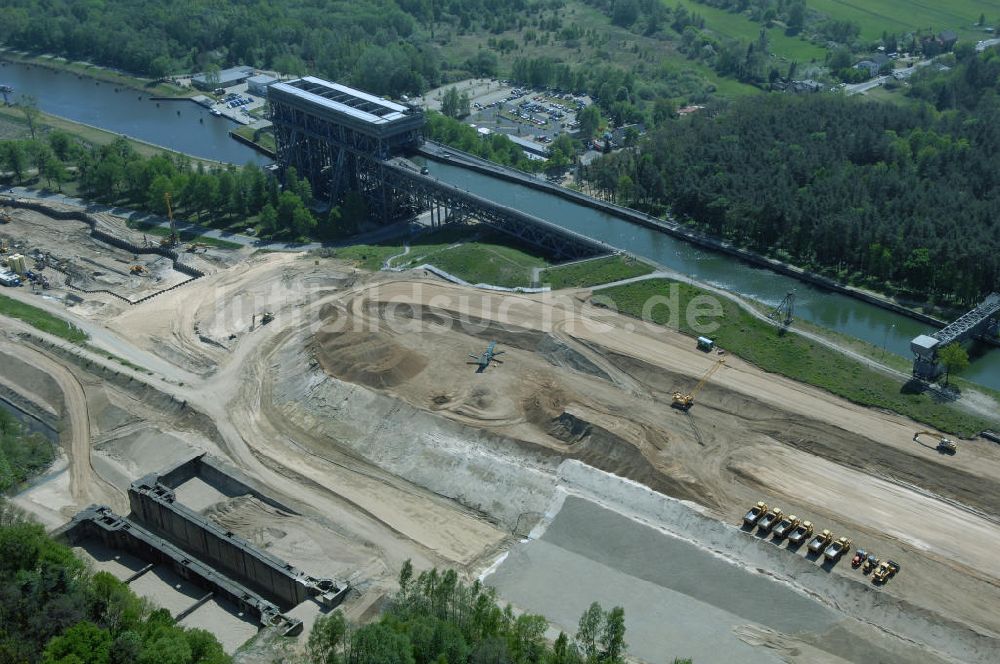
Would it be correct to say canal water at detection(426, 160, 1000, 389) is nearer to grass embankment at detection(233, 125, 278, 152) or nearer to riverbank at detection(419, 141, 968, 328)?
riverbank at detection(419, 141, 968, 328)

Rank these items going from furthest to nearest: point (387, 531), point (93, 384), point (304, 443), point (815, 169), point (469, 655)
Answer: point (815, 169), point (93, 384), point (304, 443), point (387, 531), point (469, 655)

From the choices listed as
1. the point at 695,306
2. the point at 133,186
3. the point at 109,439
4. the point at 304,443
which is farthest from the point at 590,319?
the point at 133,186

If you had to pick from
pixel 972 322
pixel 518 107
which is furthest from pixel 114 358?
pixel 518 107

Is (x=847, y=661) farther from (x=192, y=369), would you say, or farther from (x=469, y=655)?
(x=192, y=369)

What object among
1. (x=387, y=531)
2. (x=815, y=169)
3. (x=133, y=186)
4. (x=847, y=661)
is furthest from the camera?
(x=133, y=186)

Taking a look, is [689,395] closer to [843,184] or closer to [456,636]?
[456,636]

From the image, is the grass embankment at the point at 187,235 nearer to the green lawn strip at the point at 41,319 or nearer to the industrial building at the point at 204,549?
the green lawn strip at the point at 41,319
